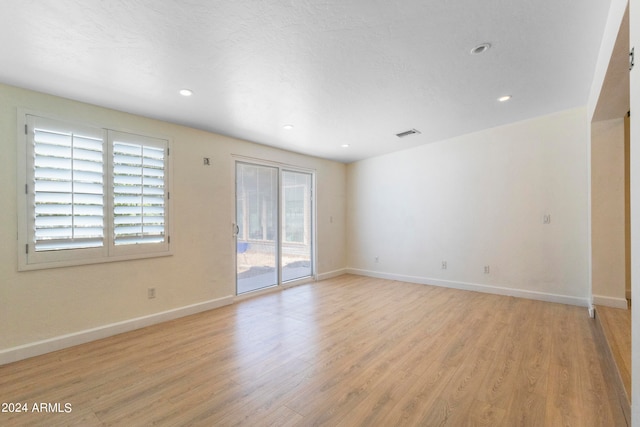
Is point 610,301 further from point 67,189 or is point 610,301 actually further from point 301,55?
point 67,189

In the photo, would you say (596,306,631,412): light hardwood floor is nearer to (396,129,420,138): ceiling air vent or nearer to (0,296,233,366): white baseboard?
(396,129,420,138): ceiling air vent

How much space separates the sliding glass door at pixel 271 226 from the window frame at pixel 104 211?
3.67ft

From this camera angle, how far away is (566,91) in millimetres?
3277

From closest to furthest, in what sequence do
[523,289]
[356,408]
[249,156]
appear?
[356,408]
[523,289]
[249,156]

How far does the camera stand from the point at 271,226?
4918 mm

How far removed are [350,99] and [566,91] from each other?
2521 mm

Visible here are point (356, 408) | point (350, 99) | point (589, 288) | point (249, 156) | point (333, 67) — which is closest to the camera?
point (356, 408)

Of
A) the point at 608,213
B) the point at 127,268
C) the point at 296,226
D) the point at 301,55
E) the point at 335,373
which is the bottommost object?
the point at 335,373

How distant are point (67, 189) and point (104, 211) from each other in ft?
1.24

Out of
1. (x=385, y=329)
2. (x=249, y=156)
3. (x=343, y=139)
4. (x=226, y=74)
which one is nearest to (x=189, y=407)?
(x=385, y=329)

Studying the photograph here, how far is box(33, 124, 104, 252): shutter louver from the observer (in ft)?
8.89

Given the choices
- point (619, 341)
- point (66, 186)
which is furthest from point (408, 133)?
point (66, 186)

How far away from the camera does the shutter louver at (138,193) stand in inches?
126

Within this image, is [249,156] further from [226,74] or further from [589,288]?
[589,288]
